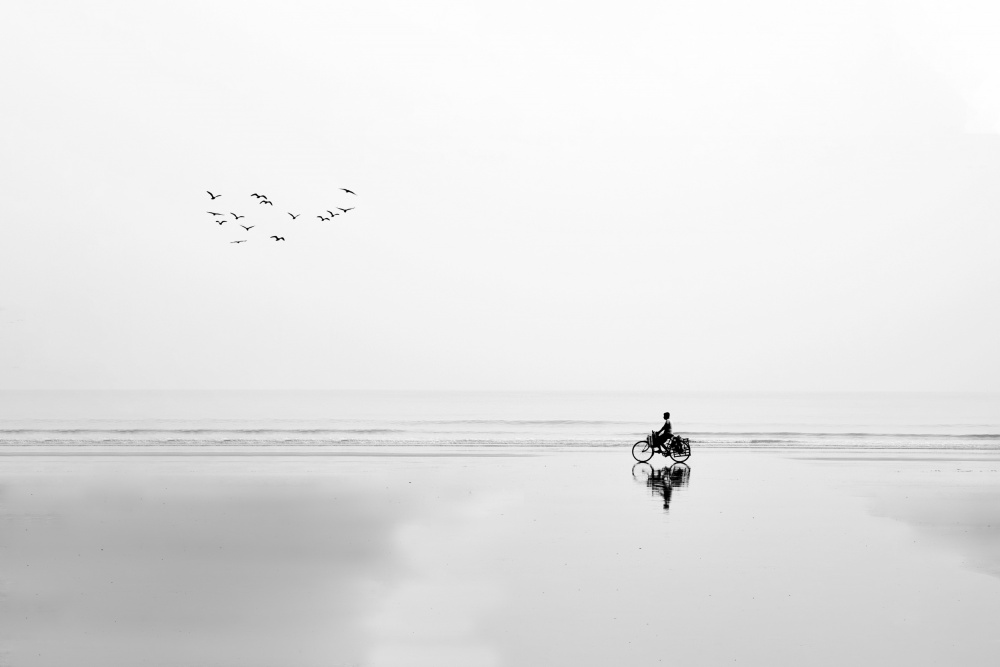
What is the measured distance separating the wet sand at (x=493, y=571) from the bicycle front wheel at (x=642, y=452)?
4862 millimetres

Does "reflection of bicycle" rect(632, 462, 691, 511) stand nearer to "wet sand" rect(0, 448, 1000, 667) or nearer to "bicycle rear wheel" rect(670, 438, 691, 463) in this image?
"wet sand" rect(0, 448, 1000, 667)

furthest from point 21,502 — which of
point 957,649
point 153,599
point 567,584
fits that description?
point 957,649

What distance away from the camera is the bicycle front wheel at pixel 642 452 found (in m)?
25.2

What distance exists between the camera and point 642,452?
25.2 m

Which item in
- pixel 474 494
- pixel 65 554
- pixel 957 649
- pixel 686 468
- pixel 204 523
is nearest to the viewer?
pixel 957 649

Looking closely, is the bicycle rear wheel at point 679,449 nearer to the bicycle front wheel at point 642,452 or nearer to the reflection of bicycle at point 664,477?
the reflection of bicycle at point 664,477

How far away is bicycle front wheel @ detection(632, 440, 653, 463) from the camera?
25.2 m

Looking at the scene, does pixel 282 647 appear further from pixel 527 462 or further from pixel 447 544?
pixel 527 462

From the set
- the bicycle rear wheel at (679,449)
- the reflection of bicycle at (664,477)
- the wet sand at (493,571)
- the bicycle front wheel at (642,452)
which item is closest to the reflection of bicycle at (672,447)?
the bicycle rear wheel at (679,449)

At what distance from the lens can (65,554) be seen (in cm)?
1174

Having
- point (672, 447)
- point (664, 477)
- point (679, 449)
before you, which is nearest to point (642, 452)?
point (672, 447)

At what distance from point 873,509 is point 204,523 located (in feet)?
49.2

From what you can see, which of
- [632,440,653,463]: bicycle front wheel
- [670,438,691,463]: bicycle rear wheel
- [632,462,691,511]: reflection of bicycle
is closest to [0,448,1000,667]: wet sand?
[632,462,691,511]: reflection of bicycle

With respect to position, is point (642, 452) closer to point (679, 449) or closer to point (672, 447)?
point (672, 447)
